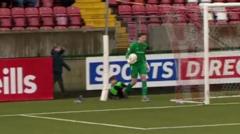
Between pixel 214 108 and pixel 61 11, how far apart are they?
1010cm

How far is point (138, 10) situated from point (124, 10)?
0.50 m

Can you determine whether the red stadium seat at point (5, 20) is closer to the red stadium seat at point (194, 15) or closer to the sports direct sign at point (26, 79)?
the sports direct sign at point (26, 79)

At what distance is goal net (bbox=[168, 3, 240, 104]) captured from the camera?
19.7m

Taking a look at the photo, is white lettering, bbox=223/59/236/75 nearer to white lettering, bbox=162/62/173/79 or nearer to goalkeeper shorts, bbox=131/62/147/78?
white lettering, bbox=162/62/173/79

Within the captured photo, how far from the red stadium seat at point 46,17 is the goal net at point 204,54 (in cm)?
485

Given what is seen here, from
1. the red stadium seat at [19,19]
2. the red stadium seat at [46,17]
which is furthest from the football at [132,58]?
the red stadium seat at [19,19]

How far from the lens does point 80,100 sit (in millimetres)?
20938

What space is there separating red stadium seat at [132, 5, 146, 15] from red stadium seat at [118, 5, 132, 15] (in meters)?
0.15

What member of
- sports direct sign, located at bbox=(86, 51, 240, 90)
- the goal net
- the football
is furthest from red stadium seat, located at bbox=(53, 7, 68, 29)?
the football

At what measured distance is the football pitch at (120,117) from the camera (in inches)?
562

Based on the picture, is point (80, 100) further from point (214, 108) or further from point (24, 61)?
point (214, 108)

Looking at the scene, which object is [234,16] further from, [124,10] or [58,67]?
[58,67]

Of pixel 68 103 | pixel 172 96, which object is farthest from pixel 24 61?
pixel 172 96

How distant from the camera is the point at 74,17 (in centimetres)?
2688
